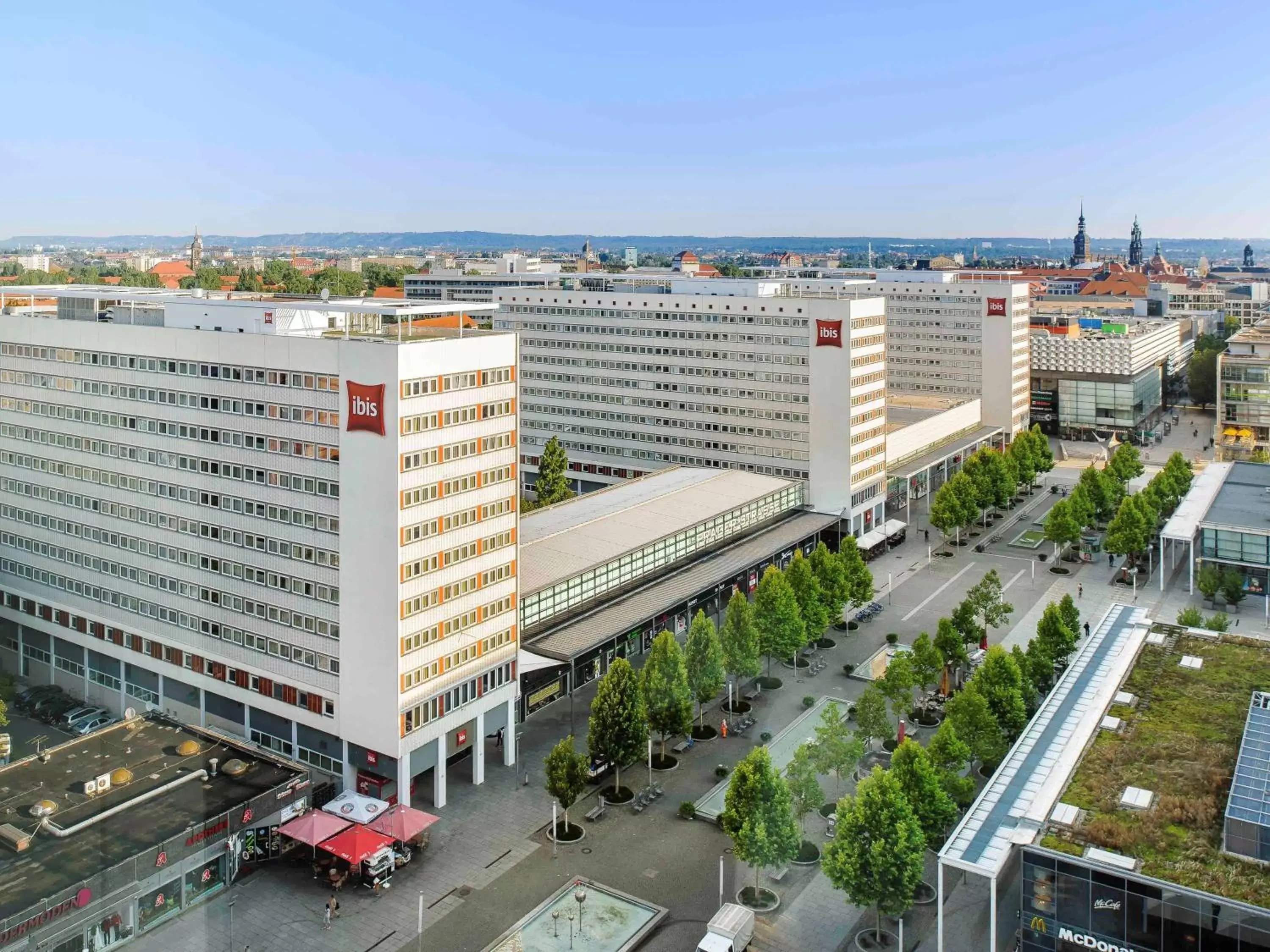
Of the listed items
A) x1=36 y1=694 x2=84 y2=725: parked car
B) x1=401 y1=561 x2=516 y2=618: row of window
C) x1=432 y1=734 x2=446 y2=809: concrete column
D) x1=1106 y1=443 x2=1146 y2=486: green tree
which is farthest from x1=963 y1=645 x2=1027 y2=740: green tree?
x1=1106 y1=443 x2=1146 y2=486: green tree

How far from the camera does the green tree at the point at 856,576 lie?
40906 mm

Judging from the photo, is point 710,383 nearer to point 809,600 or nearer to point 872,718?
point 809,600

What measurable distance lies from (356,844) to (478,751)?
17.4 ft

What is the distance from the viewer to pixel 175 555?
30.8 meters

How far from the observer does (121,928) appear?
2172 centimetres

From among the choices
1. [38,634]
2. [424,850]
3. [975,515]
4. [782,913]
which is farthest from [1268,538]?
[38,634]

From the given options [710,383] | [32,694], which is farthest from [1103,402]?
[32,694]

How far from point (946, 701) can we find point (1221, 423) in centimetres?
4294

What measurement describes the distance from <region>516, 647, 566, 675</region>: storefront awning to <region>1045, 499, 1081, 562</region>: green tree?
27.3m

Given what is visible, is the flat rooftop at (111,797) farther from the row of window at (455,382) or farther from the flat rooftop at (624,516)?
the flat rooftop at (624,516)

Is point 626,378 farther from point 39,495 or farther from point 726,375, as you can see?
point 39,495

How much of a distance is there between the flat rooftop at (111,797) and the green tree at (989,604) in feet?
78.9

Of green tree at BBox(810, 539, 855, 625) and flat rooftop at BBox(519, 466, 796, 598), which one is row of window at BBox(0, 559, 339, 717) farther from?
green tree at BBox(810, 539, 855, 625)

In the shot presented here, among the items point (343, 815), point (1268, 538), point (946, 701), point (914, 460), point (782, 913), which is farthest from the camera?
point (914, 460)
